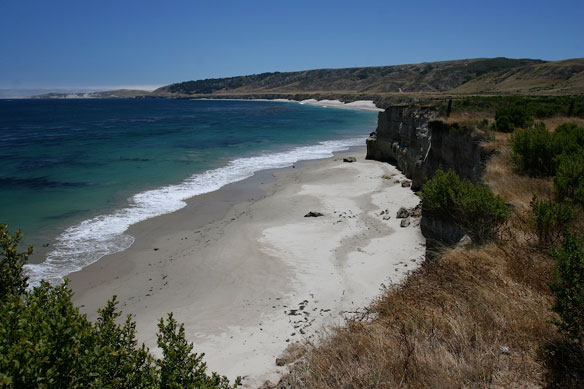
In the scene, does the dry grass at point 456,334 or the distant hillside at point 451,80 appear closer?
the dry grass at point 456,334

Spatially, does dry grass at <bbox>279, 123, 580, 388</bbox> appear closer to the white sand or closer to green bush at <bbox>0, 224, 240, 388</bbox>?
green bush at <bbox>0, 224, 240, 388</bbox>

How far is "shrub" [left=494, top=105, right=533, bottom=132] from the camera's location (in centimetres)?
1520

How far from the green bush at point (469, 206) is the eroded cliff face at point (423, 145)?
3.72 metres

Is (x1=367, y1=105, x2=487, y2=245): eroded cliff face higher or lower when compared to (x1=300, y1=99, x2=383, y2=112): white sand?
lower

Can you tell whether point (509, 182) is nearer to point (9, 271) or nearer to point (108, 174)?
point (9, 271)

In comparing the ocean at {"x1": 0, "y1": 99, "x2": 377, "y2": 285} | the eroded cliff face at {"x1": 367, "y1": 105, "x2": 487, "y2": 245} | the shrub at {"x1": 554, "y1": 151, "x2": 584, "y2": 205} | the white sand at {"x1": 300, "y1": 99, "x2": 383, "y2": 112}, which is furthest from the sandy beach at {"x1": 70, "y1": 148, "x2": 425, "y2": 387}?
the white sand at {"x1": 300, "y1": 99, "x2": 383, "y2": 112}

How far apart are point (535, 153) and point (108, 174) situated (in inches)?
1015

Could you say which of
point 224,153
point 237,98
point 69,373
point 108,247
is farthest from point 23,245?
point 237,98

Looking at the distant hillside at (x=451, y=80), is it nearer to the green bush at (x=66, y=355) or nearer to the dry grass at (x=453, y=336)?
the dry grass at (x=453, y=336)

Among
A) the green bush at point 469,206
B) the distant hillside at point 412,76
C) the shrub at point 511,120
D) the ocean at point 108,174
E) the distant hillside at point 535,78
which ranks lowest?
the ocean at point 108,174

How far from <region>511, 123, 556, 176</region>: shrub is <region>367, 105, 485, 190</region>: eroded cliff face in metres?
1.76

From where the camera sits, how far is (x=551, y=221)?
21.4 ft

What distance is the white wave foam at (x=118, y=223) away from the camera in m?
12.6

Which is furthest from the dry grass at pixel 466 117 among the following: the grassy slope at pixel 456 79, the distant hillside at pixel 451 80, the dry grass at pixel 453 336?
the grassy slope at pixel 456 79
